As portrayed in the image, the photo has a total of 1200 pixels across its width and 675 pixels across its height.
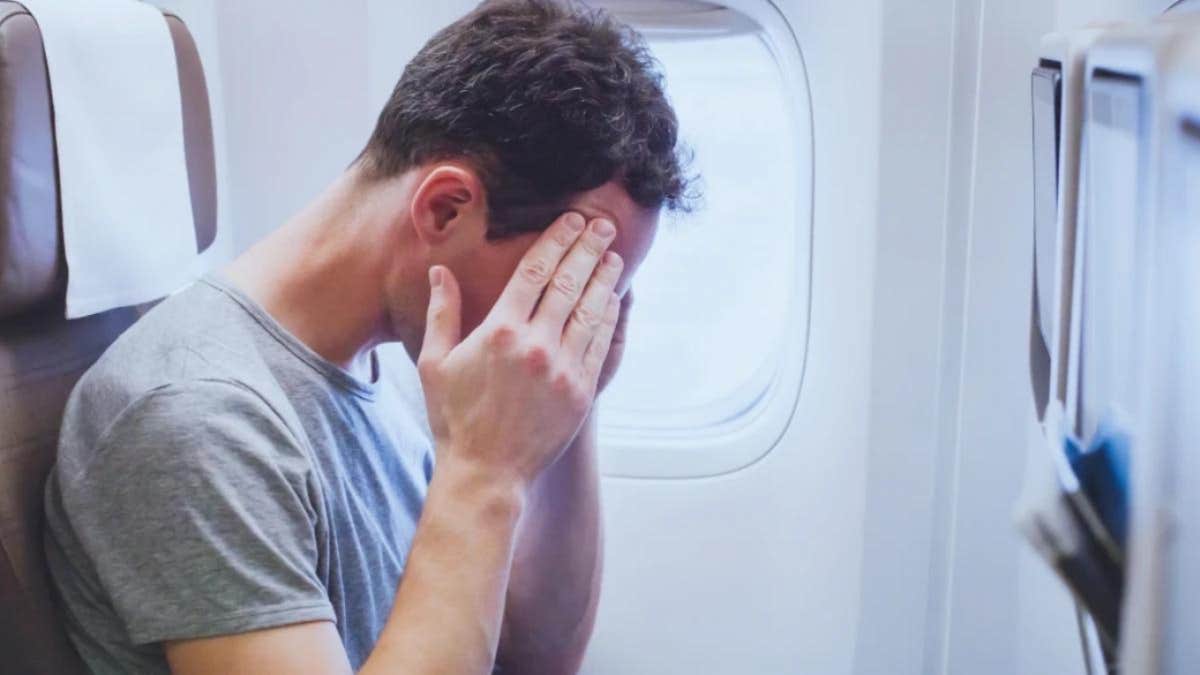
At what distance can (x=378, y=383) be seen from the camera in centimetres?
132

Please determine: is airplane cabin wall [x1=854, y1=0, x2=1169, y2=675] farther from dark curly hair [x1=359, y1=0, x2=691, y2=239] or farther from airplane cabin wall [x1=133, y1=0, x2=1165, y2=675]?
dark curly hair [x1=359, y1=0, x2=691, y2=239]

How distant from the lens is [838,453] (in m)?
1.85

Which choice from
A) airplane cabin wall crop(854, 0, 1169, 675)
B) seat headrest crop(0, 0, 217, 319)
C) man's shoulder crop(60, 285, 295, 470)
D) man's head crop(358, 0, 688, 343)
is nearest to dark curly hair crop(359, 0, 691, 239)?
man's head crop(358, 0, 688, 343)

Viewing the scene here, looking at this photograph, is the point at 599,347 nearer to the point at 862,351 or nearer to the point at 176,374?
the point at 176,374

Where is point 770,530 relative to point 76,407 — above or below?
below

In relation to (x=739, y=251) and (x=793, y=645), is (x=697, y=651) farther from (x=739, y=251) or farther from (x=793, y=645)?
(x=739, y=251)

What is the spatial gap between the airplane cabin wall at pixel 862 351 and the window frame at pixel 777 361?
0.02 m

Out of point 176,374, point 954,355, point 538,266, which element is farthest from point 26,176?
point 954,355

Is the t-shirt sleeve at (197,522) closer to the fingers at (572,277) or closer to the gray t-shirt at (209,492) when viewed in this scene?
the gray t-shirt at (209,492)

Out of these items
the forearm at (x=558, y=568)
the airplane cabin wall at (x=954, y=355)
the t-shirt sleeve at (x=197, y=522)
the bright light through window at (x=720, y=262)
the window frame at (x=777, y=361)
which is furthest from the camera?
the bright light through window at (x=720, y=262)

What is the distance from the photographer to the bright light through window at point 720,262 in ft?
6.35

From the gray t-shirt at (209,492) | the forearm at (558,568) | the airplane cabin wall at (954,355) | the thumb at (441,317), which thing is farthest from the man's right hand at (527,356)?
the airplane cabin wall at (954,355)

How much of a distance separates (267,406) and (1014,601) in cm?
121

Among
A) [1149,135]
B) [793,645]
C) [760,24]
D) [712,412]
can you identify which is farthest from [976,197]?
[1149,135]
